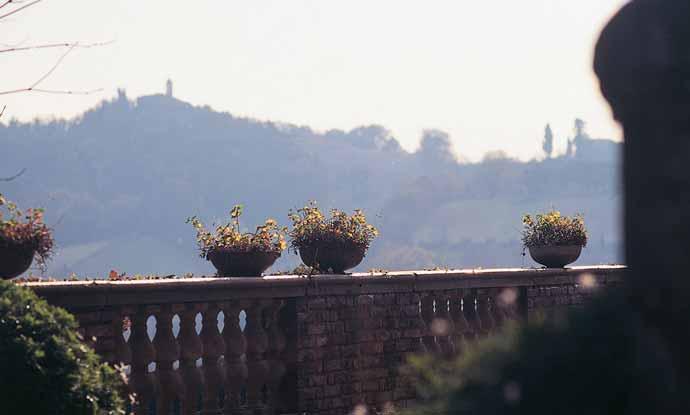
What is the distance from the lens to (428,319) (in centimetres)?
1053

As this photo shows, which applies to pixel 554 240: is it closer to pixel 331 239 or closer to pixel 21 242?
pixel 331 239

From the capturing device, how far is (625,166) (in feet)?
10.4

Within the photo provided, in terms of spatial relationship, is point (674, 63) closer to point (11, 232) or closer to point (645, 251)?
point (645, 251)

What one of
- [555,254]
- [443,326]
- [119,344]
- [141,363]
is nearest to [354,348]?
[443,326]

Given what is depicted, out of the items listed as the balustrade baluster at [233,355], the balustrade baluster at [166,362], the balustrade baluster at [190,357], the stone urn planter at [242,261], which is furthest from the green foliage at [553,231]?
the balustrade baluster at [166,362]

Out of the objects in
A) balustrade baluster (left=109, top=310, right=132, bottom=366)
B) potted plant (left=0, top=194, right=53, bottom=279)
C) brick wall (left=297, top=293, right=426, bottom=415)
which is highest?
potted plant (left=0, top=194, right=53, bottom=279)

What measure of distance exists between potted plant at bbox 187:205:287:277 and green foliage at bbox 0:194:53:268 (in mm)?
2185

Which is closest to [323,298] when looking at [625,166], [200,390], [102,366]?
[200,390]

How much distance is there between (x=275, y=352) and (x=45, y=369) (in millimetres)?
3794

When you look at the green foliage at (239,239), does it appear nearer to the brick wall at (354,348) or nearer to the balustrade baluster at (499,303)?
the brick wall at (354,348)

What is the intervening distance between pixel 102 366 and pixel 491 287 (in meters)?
6.18

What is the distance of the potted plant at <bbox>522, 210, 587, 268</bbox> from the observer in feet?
41.5

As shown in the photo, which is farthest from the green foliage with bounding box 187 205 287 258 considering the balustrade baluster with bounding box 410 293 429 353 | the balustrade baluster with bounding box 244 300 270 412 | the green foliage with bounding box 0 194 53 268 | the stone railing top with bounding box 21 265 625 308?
the green foliage with bounding box 0 194 53 268

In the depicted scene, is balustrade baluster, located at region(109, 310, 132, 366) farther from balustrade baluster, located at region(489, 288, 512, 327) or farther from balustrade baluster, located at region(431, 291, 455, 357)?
balustrade baluster, located at region(489, 288, 512, 327)
